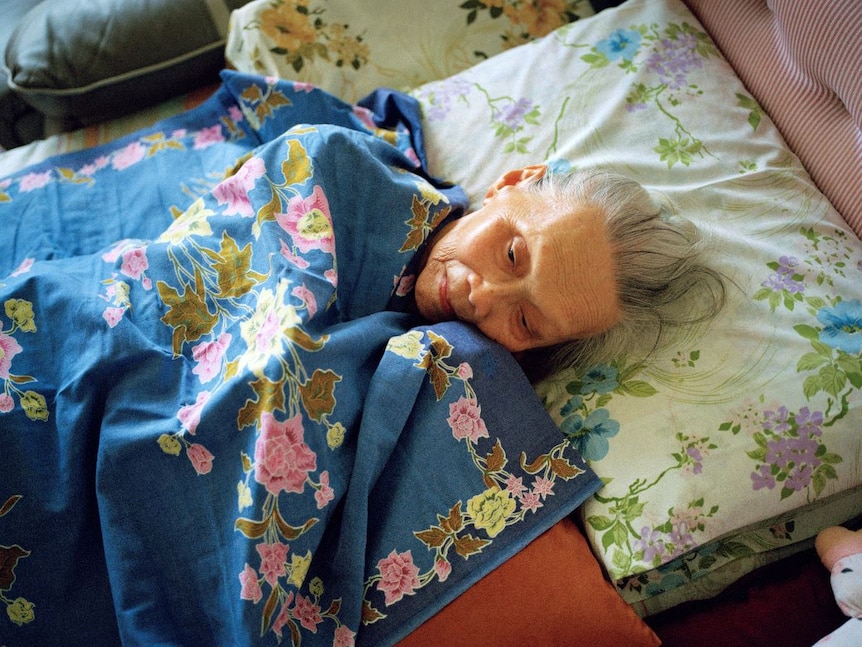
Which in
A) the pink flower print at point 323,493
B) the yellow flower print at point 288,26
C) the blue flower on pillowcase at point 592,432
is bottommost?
the blue flower on pillowcase at point 592,432

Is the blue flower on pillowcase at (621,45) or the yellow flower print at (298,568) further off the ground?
the blue flower on pillowcase at (621,45)

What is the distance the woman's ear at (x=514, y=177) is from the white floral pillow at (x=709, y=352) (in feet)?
0.40

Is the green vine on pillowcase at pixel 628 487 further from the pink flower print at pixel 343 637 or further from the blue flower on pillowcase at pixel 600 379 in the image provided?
the pink flower print at pixel 343 637

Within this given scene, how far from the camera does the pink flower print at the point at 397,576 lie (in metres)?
1.14

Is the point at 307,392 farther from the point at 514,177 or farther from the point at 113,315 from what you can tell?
the point at 514,177

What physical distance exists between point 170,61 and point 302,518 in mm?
1314

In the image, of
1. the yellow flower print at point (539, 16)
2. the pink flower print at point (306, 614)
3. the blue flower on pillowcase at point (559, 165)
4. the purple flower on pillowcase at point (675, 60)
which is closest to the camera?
the pink flower print at point (306, 614)

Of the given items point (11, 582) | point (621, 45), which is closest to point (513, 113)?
point (621, 45)

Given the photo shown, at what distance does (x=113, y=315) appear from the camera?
3.96 ft

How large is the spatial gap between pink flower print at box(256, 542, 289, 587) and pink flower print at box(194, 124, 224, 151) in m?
1.13

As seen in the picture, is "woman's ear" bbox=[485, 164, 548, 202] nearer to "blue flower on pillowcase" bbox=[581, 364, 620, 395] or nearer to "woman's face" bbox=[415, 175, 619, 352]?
"woman's face" bbox=[415, 175, 619, 352]

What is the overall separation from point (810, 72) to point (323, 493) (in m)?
1.30

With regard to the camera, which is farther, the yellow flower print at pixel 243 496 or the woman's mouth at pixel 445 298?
the woman's mouth at pixel 445 298

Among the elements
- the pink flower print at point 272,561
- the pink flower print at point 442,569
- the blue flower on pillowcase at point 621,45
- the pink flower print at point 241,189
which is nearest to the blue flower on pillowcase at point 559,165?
the blue flower on pillowcase at point 621,45
